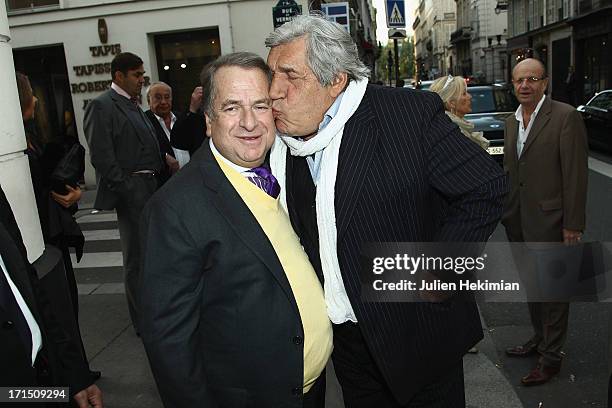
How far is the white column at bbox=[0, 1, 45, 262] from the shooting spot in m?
2.63

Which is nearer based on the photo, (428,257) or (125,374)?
(428,257)

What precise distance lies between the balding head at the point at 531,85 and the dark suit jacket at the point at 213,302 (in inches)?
100

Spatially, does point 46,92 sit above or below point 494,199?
above

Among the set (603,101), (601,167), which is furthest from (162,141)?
(603,101)

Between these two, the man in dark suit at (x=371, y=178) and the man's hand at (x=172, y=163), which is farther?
the man's hand at (x=172, y=163)

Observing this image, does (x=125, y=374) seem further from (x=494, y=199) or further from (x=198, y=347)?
(x=494, y=199)

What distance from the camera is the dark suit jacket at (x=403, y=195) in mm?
2018

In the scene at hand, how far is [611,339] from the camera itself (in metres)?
2.31

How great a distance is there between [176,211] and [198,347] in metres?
0.47

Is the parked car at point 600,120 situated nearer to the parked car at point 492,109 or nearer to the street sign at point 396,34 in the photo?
the parked car at point 492,109

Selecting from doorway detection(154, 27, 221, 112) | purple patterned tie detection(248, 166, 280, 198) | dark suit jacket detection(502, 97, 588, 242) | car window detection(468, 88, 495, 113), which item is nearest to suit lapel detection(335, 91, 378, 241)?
purple patterned tie detection(248, 166, 280, 198)

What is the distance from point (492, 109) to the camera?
36.5ft

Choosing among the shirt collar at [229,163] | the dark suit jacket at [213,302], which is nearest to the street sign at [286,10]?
the shirt collar at [229,163]

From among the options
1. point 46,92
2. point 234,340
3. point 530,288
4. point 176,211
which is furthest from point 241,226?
point 46,92
